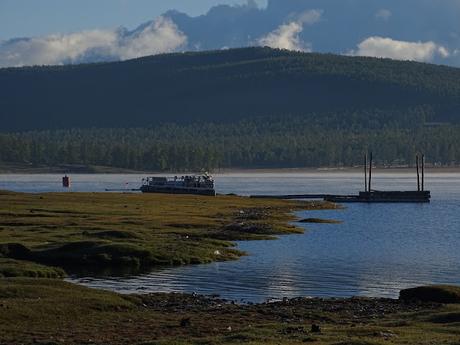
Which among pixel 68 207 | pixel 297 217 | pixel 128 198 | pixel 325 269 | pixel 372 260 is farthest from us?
pixel 128 198

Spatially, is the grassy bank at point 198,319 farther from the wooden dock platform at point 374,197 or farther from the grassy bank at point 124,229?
the wooden dock platform at point 374,197

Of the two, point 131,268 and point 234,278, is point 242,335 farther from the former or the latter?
point 131,268

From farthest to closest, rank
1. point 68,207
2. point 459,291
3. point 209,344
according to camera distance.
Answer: point 68,207 < point 459,291 < point 209,344

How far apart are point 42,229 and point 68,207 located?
30272 millimetres

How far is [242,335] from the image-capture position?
4381 centimetres

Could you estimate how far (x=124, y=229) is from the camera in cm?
9406

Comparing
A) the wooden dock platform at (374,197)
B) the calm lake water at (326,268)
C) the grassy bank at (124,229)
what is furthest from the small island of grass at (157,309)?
the wooden dock platform at (374,197)

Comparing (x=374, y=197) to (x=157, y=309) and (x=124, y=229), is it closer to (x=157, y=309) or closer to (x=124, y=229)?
(x=124, y=229)

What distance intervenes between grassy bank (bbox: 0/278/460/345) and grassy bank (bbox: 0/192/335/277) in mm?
10984

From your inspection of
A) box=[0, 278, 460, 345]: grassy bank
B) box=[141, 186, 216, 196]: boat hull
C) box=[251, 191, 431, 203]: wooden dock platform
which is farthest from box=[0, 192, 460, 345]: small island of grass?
box=[141, 186, 216, 196]: boat hull

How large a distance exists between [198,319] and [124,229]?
44.4 meters

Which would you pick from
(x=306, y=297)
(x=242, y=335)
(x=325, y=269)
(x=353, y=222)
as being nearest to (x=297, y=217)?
(x=353, y=222)

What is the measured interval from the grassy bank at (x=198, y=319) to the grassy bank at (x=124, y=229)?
36.0 ft

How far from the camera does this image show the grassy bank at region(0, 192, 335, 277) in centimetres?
7256
